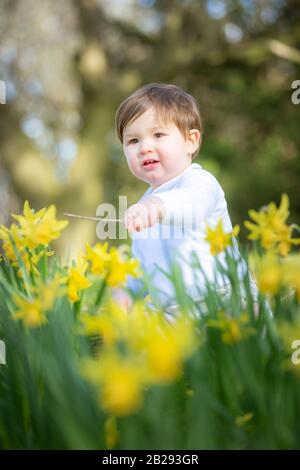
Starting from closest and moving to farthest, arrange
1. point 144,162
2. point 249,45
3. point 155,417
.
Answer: point 155,417 → point 144,162 → point 249,45

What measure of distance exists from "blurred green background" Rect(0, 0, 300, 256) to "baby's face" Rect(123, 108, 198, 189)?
189 inches

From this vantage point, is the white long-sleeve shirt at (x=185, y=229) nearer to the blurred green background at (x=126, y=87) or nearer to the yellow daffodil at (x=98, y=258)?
the yellow daffodil at (x=98, y=258)

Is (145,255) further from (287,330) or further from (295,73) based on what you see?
(295,73)

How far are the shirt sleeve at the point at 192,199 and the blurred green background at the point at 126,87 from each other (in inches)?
194

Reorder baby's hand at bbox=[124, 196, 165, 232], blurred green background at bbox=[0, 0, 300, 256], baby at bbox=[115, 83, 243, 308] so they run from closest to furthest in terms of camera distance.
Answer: baby's hand at bbox=[124, 196, 165, 232], baby at bbox=[115, 83, 243, 308], blurred green background at bbox=[0, 0, 300, 256]

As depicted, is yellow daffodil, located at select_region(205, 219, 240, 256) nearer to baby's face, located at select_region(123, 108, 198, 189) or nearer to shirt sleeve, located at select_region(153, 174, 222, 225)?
shirt sleeve, located at select_region(153, 174, 222, 225)

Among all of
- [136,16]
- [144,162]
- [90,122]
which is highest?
[136,16]

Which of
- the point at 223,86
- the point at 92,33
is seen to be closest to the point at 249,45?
the point at 223,86

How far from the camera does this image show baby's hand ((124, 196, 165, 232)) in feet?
4.05

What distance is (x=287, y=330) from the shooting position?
33.4 inches

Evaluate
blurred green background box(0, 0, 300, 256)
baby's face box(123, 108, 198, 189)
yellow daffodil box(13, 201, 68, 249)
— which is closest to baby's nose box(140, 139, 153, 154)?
baby's face box(123, 108, 198, 189)

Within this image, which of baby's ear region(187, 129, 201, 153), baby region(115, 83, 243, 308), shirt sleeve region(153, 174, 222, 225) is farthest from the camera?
baby's ear region(187, 129, 201, 153)

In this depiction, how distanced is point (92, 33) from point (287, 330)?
280 inches

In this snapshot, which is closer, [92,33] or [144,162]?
[144,162]
